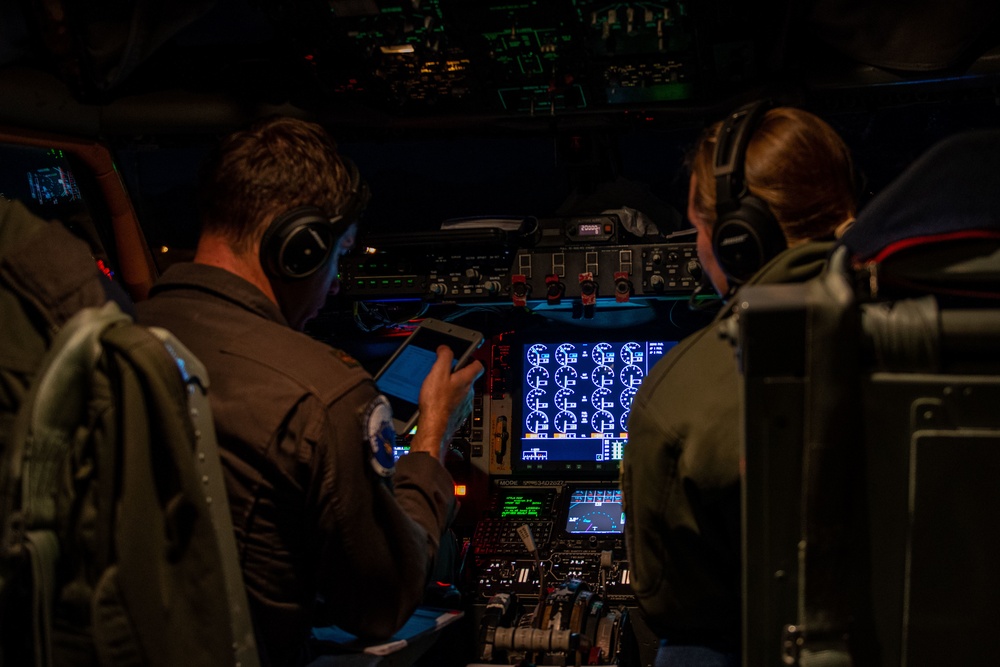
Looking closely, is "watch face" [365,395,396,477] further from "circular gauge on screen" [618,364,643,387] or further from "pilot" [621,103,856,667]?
"circular gauge on screen" [618,364,643,387]

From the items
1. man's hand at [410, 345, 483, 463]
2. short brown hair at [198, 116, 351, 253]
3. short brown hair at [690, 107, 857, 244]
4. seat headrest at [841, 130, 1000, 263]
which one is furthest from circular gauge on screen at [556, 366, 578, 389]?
seat headrest at [841, 130, 1000, 263]

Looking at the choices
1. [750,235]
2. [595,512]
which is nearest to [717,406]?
[750,235]

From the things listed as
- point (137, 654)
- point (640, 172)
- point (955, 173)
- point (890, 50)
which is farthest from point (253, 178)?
point (640, 172)

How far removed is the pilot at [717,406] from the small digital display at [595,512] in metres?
1.35

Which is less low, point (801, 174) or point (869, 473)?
point (801, 174)

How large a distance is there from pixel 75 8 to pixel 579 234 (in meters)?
1.63

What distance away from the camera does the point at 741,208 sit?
1505mm

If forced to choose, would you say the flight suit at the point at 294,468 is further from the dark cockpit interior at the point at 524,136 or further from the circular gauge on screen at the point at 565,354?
the circular gauge on screen at the point at 565,354

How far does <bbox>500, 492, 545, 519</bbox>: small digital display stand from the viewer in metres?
3.01

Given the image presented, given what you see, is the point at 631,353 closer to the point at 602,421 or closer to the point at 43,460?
the point at 602,421

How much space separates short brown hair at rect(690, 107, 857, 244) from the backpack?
933 mm

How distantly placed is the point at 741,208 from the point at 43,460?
1052 mm

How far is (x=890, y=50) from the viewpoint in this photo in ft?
8.71

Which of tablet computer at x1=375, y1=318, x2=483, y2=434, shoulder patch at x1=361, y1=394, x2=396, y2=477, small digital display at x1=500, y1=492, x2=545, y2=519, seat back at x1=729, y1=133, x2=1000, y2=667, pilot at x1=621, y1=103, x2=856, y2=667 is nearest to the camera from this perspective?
seat back at x1=729, y1=133, x2=1000, y2=667
